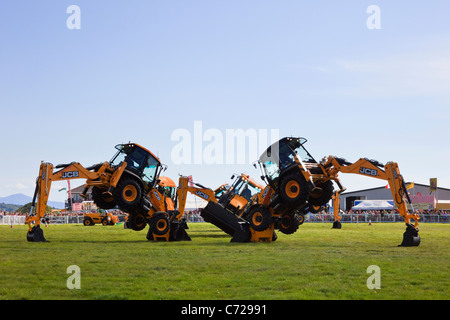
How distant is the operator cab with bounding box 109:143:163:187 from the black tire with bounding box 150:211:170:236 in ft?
5.98

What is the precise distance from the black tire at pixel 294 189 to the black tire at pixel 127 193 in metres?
7.72

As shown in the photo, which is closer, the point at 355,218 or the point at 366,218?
the point at 366,218

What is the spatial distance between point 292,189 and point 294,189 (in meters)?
0.12

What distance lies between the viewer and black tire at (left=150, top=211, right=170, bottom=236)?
29.2 meters

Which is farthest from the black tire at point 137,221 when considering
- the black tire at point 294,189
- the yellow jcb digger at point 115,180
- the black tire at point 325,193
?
the black tire at point 325,193

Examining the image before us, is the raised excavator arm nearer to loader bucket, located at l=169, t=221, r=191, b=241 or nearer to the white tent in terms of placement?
loader bucket, located at l=169, t=221, r=191, b=241

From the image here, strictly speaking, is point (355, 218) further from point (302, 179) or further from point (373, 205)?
point (302, 179)

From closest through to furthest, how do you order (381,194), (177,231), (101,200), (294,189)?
(294,189)
(177,231)
(101,200)
(381,194)

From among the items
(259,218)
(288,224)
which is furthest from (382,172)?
(288,224)

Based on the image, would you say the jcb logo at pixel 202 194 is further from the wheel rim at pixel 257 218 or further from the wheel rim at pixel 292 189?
the wheel rim at pixel 292 189

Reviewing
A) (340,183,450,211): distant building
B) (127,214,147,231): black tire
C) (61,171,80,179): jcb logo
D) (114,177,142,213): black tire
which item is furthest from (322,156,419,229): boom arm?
(340,183,450,211): distant building

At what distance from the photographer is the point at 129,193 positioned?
28047 mm
